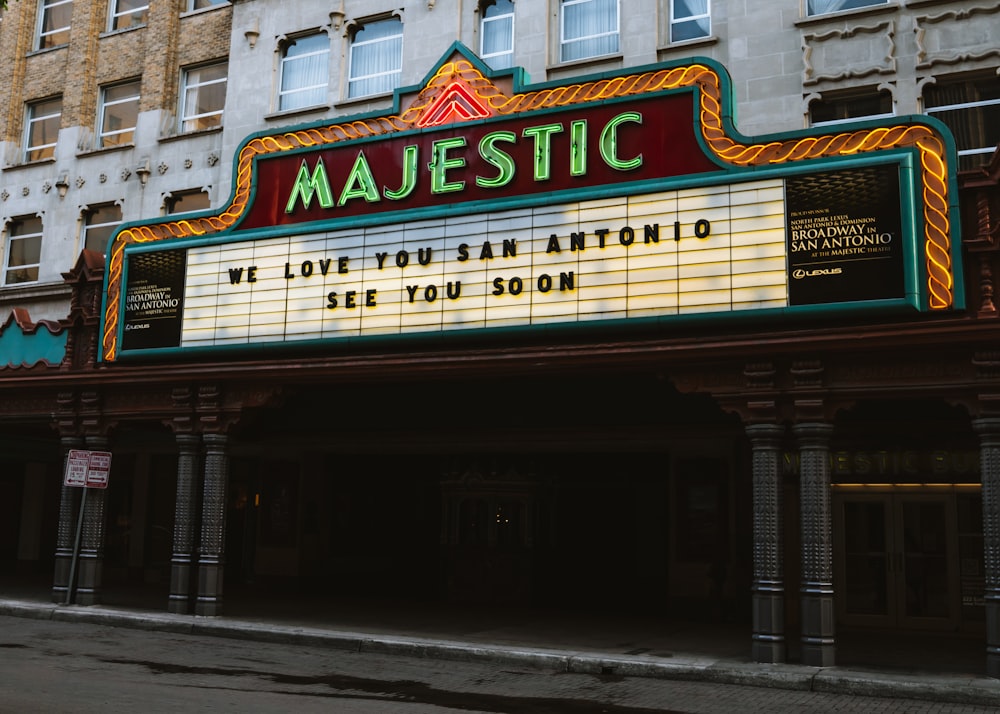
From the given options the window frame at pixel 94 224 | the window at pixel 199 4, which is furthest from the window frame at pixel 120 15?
the window frame at pixel 94 224

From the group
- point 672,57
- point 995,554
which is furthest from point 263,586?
point 995,554

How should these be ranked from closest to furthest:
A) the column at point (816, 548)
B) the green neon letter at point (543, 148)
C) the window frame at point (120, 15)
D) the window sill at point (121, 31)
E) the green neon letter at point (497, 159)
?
the column at point (816, 548) → the green neon letter at point (543, 148) → the green neon letter at point (497, 159) → the window sill at point (121, 31) → the window frame at point (120, 15)

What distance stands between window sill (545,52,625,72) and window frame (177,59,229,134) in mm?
8525

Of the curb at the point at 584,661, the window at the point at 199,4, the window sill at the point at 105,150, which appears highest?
the window at the point at 199,4

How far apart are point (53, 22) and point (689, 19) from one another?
Answer: 18.0 meters

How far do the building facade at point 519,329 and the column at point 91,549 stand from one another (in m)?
0.05

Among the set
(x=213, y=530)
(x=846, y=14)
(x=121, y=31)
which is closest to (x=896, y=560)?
(x=846, y=14)

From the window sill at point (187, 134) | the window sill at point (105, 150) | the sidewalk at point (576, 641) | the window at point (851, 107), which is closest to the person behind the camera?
the sidewalk at point (576, 641)

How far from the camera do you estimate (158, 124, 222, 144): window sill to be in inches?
935

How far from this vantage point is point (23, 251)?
2639cm

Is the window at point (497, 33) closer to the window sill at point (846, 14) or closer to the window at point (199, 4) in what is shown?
the window sill at point (846, 14)

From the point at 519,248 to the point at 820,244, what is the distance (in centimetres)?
429

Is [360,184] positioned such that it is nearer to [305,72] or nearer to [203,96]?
[305,72]

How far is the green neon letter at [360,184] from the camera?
16625mm
